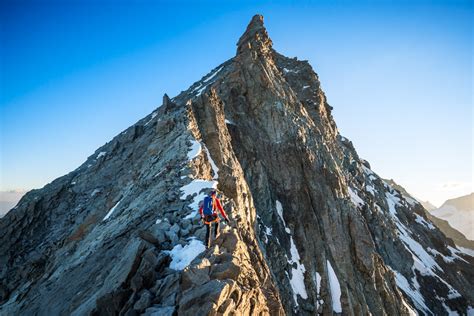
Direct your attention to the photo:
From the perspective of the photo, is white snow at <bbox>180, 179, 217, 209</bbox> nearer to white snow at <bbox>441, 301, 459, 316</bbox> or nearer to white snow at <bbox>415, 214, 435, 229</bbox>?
white snow at <bbox>441, 301, 459, 316</bbox>

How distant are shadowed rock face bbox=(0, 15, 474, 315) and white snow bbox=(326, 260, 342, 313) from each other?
0.46ft

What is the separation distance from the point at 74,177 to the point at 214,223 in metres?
47.1

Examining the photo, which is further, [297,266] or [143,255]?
[297,266]

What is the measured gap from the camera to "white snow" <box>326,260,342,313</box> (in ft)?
113

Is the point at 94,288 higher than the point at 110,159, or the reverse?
the point at 110,159

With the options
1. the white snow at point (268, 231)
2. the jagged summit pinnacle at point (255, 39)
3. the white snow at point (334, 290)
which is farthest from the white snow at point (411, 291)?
the jagged summit pinnacle at point (255, 39)

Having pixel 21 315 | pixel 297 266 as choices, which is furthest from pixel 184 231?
pixel 297 266

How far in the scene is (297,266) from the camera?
3603 centimetres

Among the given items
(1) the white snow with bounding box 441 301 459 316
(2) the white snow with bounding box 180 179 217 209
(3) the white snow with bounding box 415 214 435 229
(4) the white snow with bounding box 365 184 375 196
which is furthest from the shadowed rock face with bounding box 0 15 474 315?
(3) the white snow with bounding box 415 214 435 229

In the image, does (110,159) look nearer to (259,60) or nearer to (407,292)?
(259,60)

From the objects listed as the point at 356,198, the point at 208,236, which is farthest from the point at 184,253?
the point at 356,198

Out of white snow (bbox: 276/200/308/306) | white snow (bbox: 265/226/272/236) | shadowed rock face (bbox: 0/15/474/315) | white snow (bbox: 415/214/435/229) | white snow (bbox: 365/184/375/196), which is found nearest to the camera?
shadowed rock face (bbox: 0/15/474/315)

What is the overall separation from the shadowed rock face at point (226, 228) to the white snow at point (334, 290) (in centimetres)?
14

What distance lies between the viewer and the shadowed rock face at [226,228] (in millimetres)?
10039
